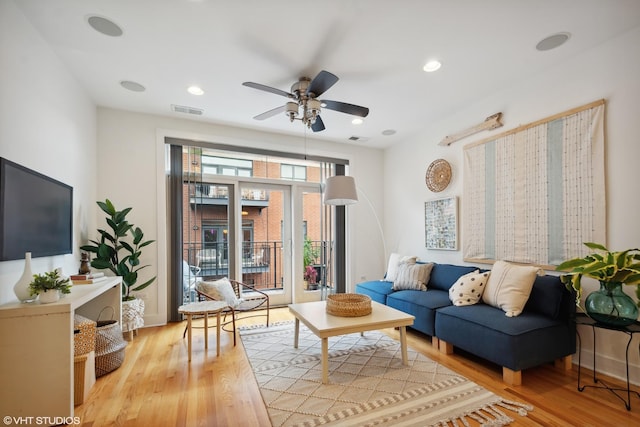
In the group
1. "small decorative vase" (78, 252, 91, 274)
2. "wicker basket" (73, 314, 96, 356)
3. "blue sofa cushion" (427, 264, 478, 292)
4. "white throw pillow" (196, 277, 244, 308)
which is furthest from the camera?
"blue sofa cushion" (427, 264, 478, 292)

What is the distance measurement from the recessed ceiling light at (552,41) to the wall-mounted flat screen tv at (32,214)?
402 cm

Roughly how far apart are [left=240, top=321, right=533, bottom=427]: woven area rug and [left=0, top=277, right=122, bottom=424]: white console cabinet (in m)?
1.29

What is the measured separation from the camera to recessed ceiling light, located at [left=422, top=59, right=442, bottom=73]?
8.93 ft

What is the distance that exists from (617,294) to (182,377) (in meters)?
3.41

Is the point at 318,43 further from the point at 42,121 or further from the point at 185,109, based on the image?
the point at 42,121

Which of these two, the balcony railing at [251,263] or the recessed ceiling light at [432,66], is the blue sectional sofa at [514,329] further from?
the balcony railing at [251,263]

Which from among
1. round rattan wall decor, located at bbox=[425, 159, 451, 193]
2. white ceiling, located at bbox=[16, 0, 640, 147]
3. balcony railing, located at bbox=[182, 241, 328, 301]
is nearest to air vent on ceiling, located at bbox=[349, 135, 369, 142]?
round rattan wall decor, located at bbox=[425, 159, 451, 193]

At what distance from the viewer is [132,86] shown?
3.14 m

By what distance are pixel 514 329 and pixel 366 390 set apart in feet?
4.10

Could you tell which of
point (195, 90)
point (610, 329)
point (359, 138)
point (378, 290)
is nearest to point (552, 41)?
point (610, 329)

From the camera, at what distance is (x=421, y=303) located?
10.4 ft

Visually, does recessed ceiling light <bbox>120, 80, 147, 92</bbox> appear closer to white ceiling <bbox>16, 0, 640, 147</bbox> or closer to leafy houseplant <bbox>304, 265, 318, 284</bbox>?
white ceiling <bbox>16, 0, 640, 147</bbox>

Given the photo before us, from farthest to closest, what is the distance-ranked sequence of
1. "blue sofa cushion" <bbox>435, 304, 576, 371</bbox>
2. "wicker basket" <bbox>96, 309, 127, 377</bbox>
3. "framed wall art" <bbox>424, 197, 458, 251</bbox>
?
1. "framed wall art" <bbox>424, 197, 458, 251</bbox>
2. "wicker basket" <bbox>96, 309, 127, 377</bbox>
3. "blue sofa cushion" <bbox>435, 304, 576, 371</bbox>

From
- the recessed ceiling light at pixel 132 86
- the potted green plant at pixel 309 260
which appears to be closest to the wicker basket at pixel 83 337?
the recessed ceiling light at pixel 132 86
